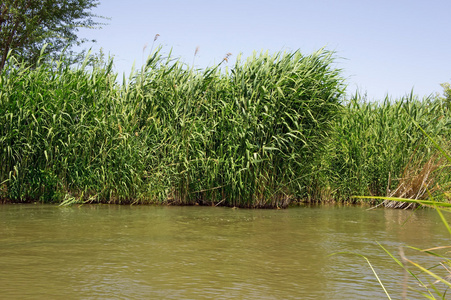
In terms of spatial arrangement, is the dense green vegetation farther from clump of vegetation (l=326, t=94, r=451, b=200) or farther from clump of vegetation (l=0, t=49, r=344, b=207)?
clump of vegetation (l=326, t=94, r=451, b=200)

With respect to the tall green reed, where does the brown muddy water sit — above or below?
below

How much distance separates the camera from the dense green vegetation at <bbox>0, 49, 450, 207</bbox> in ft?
31.6

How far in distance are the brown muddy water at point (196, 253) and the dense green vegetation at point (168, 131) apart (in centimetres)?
79

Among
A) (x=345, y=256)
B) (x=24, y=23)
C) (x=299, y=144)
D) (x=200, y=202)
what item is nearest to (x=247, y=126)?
(x=299, y=144)

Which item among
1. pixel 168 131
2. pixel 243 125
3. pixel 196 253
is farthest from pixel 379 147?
pixel 196 253

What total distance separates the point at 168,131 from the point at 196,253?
4985mm

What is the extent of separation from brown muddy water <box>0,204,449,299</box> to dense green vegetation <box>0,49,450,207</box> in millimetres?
787

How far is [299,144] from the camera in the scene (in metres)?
9.95

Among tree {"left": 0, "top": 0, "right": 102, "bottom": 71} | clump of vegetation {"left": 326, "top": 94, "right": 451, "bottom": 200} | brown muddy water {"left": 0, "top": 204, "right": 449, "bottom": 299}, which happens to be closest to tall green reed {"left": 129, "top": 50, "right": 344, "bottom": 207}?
brown muddy water {"left": 0, "top": 204, "right": 449, "bottom": 299}

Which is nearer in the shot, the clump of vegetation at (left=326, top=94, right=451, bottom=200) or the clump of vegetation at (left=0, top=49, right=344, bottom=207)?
the clump of vegetation at (left=0, top=49, right=344, bottom=207)

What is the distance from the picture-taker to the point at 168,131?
10039 mm

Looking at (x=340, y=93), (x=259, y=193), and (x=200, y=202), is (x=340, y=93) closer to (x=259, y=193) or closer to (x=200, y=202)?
(x=259, y=193)

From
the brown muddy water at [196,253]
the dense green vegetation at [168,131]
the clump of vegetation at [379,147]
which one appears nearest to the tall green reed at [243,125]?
the dense green vegetation at [168,131]

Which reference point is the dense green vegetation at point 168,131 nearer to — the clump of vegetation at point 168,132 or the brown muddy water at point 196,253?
the clump of vegetation at point 168,132
